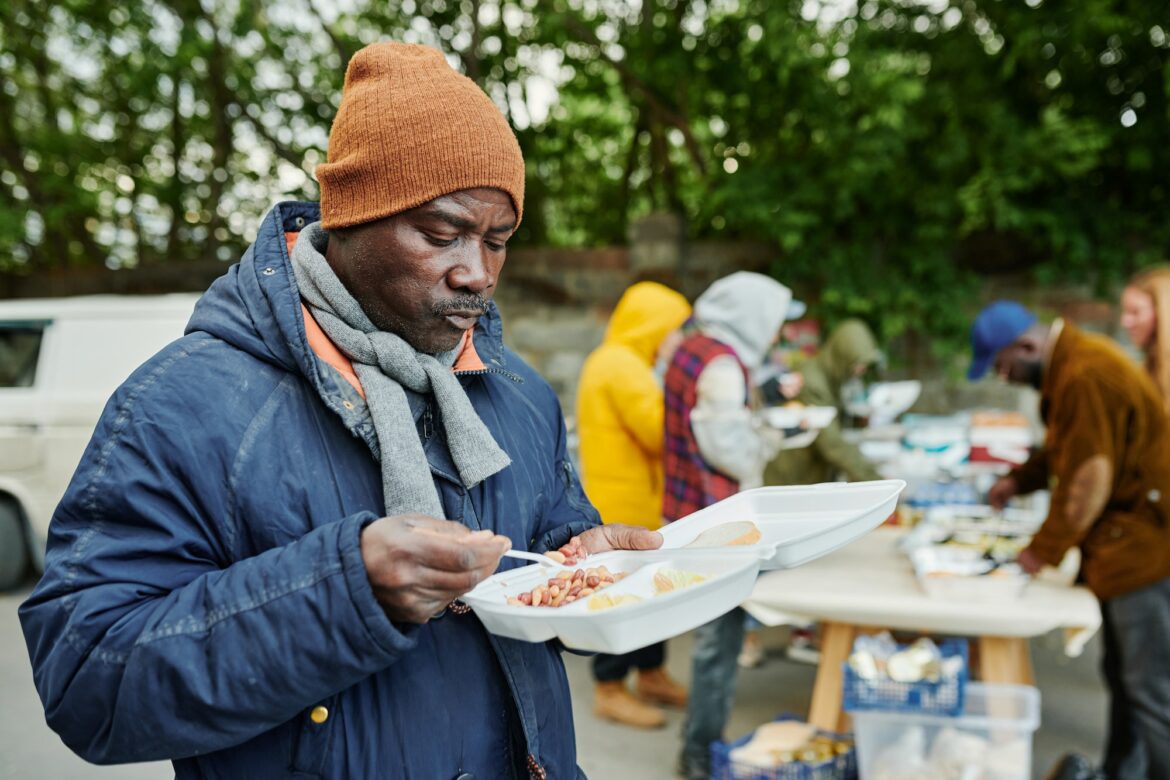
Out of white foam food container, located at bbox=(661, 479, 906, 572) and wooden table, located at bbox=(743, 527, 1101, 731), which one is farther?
wooden table, located at bbox=(743, 527, 1101, 731)

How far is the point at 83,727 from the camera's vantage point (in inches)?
36.7

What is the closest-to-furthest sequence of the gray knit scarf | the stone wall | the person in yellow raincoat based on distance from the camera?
the gray knit scarf
the person in yellow raincoat
the stone wall

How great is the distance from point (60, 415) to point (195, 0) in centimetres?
338

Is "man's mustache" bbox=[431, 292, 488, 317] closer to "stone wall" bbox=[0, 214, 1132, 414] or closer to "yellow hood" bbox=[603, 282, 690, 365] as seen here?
"yellow hood" bbox=[603, 282, 690, 365]

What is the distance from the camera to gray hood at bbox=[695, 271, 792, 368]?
345 cm

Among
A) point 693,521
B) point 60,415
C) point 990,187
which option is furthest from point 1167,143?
point 60,415

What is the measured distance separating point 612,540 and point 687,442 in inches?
80.2

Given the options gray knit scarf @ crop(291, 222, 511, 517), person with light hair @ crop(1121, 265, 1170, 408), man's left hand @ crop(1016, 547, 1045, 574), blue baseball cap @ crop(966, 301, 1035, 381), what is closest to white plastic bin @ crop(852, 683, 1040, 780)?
man's left hand @ crop(1016, 547, 1045, 574)

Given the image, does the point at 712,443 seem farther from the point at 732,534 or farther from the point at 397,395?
the point at 397,395

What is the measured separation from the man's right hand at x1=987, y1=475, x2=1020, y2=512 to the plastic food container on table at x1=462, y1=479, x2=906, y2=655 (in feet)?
9.40

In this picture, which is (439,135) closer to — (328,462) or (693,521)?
(328,462)

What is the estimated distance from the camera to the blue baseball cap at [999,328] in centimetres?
333

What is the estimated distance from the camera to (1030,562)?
122 inches

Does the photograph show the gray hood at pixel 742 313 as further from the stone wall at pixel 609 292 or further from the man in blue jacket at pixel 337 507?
the stone wall at pixel 609 292
